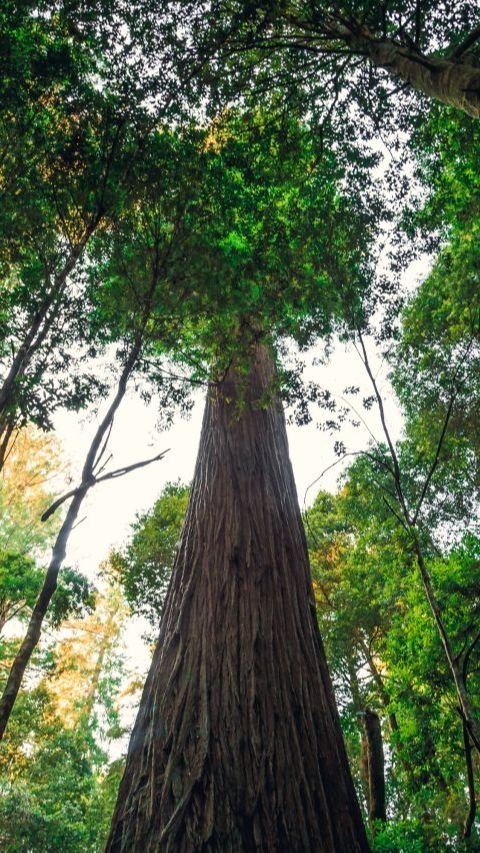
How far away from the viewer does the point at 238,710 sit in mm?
2580

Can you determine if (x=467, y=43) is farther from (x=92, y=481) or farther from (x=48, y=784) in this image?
(x=48, y=784)

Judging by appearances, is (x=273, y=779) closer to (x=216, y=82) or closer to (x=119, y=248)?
(x=119, y=248)

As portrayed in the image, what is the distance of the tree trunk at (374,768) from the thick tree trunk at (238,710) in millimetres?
1421

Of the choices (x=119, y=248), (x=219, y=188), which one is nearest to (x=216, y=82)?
(x=219, y=188)

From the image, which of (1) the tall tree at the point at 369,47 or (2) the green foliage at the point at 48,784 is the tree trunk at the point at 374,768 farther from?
(2) the green foliage at the point at 48,784

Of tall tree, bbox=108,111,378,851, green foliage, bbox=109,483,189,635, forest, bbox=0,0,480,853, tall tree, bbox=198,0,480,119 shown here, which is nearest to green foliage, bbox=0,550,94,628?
forest, bbox=0,0,480,853

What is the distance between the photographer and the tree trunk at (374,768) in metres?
3.77

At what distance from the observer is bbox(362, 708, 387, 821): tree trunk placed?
12.4ft

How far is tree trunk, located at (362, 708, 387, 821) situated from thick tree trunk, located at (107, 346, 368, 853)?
142cm

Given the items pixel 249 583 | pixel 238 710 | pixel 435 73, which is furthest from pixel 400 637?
pixel 435 73

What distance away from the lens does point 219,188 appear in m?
4.07

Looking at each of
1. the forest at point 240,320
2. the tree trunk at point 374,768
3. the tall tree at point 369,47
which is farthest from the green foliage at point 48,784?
the tall tree at point 369,47

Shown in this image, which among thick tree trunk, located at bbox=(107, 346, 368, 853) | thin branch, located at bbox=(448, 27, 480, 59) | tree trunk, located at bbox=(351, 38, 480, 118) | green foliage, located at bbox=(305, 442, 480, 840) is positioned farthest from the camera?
green foliage, located at bbox=(305, 442, 480, 840)

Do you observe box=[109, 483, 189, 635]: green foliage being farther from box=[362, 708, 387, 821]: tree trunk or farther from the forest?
box=[362, 708, 387, 821]: tree trunk
